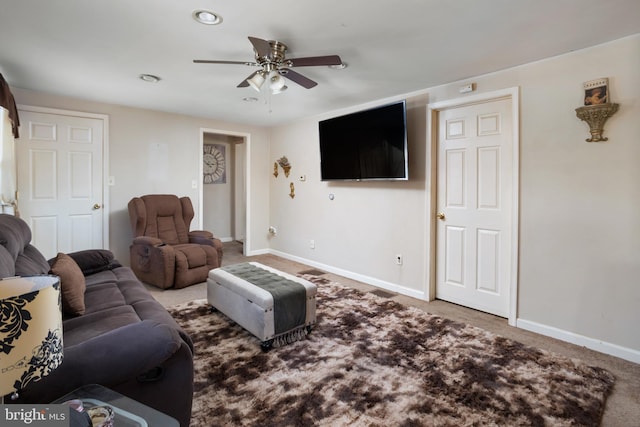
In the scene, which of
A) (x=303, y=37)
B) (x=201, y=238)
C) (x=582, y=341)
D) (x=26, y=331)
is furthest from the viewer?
(x=201, y=238)

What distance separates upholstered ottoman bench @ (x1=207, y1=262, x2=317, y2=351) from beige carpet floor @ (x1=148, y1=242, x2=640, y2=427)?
0.98 meters

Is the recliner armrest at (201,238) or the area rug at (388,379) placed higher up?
the recliner armrest at (201,238)

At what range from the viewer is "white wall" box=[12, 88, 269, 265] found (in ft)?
13.9

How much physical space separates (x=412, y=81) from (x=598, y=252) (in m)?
2.15

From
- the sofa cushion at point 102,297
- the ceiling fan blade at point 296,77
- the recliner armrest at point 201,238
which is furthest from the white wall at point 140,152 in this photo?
the ceiling fan blade at point 296,77

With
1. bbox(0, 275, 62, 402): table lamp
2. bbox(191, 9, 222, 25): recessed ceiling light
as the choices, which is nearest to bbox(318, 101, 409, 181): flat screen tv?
Answer: bbox(191, 9, 222, 25): recessed ceiling light

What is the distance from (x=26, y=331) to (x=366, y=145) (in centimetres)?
352

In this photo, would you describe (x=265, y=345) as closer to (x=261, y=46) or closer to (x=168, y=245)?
(x=261, y=46)

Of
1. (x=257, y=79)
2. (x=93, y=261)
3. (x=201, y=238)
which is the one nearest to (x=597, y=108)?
(x=257, y=79)

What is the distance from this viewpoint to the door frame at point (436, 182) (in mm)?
2838

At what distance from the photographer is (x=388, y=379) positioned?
2066mm

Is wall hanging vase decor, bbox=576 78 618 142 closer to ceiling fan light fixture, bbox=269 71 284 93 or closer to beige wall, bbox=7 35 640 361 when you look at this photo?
beige wall, bbox=7 35 640 361

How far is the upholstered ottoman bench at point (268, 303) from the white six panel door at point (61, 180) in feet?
7.83

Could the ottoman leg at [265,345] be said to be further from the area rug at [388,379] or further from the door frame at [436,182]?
the door frame at [436,182]
